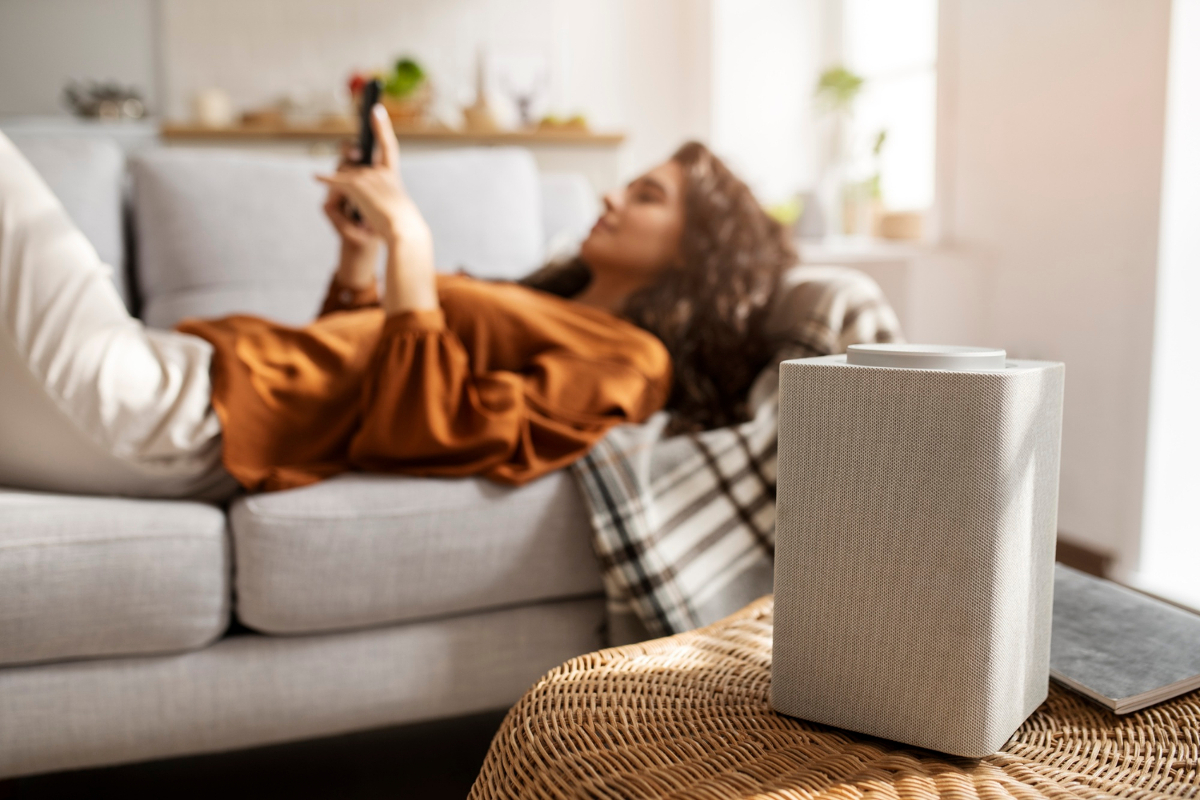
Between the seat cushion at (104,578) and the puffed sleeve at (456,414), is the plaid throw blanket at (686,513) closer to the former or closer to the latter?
the puffed sleeve at (456,414)

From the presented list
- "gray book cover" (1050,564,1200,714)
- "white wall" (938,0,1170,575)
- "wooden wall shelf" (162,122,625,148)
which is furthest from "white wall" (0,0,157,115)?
"gray book cover" (1050,564,1200,714)

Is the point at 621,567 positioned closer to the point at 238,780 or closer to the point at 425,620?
the point at 425,620

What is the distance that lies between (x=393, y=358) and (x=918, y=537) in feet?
2.66

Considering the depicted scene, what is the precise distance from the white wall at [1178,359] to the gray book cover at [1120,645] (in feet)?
3.82

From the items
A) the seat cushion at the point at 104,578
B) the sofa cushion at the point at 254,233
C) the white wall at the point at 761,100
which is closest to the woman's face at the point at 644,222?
the sofa cushion at the point at 254,233

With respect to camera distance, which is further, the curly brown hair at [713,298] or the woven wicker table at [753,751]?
the curly brown hair at [713,298]

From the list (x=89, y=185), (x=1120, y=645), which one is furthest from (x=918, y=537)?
(x=89, y=185)

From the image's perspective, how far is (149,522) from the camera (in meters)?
1.09

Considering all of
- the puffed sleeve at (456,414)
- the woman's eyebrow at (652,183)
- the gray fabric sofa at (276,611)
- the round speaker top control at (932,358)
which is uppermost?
the woman's eyebrow at (652,183)

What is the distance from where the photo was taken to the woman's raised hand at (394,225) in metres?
1.24

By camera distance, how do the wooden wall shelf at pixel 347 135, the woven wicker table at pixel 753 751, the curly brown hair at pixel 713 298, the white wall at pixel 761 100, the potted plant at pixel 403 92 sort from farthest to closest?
1. the white wall at pixel 761 100
2. the potted plant at pixel 403 92
3. the wooden wall shelf at pixel 347 135
4. the curly brown hair at pixel 713 298
5. the woven wicker table at pixel 753 751

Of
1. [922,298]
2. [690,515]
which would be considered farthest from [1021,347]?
[690,515]

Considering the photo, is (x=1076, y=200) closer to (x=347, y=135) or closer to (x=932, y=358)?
(x=932, y=358)

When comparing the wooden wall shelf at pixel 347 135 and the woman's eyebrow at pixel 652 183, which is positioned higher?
the wooden wall shelf at pixel 347 135
